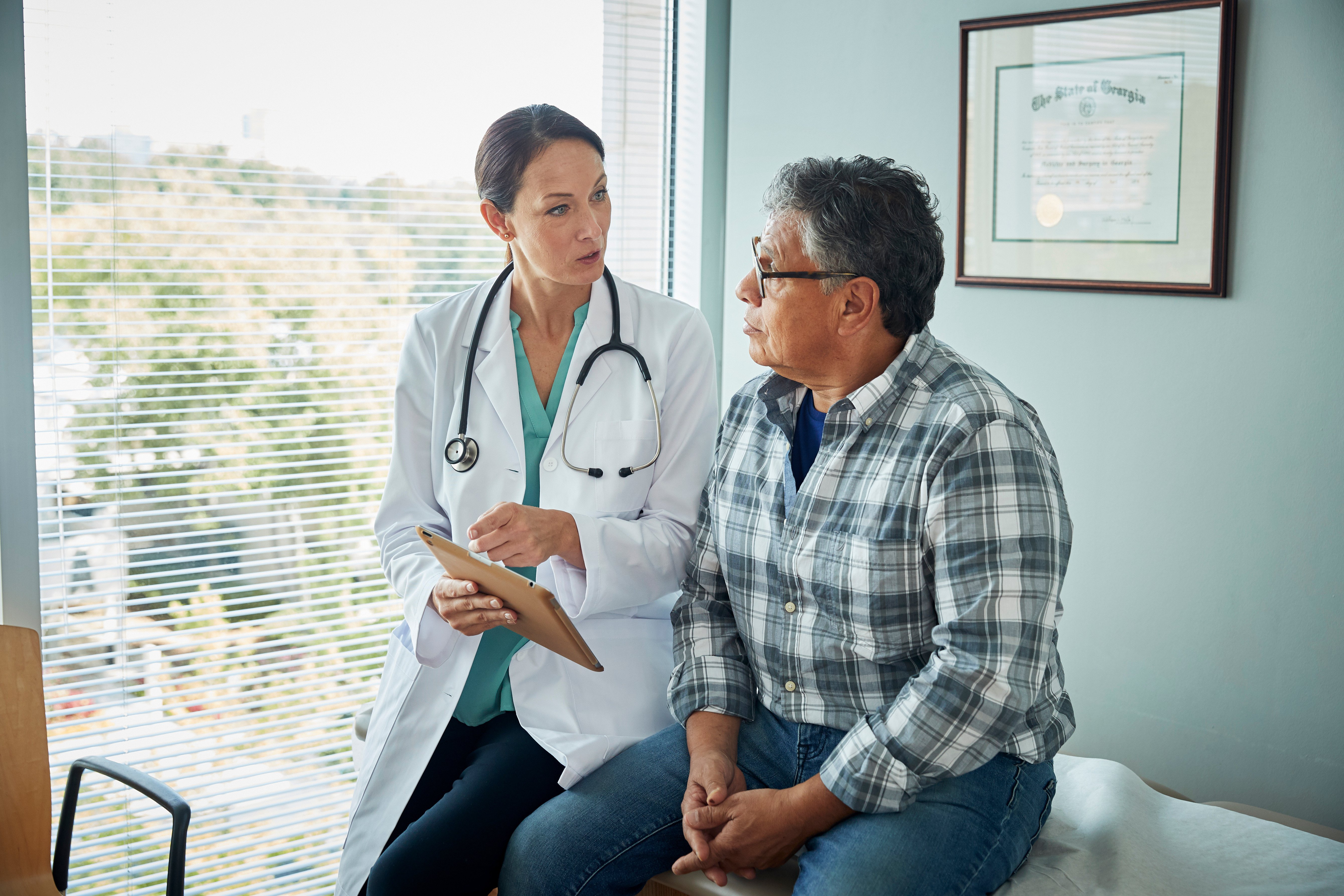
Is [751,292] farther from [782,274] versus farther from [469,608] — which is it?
[469,608]

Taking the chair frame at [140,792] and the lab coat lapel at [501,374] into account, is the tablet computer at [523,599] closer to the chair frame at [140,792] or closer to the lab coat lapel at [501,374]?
the lab coat lapel at [501,374]

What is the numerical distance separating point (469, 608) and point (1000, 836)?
780 millimetres

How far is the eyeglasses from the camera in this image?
138 centimetres

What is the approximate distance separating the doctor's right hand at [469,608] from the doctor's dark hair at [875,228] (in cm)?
64

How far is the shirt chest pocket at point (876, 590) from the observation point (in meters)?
1.30

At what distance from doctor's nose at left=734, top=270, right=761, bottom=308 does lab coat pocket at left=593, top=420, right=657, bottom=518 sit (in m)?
0.31

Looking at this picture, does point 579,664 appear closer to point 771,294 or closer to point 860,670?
point 860,670

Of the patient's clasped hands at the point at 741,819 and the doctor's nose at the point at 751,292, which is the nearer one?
the patient's clasped hands at the point at 741,819

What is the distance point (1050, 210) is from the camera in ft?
6.48

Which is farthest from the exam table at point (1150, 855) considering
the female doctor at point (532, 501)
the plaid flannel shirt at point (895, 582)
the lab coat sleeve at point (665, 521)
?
the lab coat sleeve at point (665, 521)

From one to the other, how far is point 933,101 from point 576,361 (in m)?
1.03

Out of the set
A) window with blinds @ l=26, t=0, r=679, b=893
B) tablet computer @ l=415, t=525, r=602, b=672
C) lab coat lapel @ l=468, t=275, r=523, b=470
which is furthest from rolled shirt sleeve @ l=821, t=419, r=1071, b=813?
window with blinds @ l=26, t=0, r=679, b=893

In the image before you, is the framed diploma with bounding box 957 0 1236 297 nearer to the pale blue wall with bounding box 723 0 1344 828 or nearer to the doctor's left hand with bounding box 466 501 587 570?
the pale blue wall with bounding box 723 0 1344 828

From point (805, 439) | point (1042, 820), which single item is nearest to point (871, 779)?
point (1042, 820)
